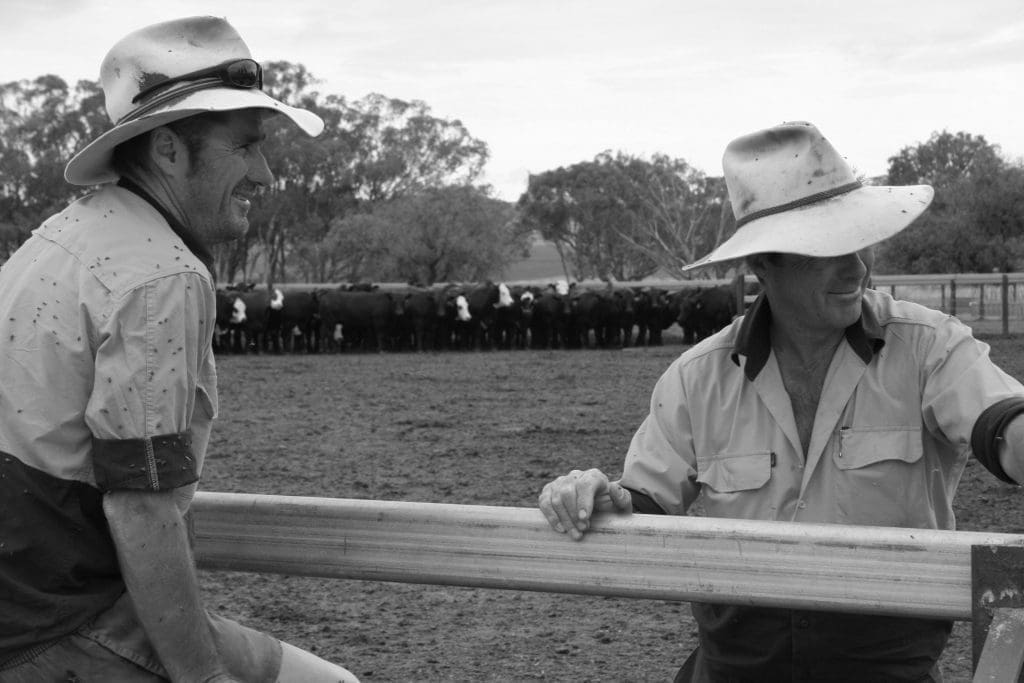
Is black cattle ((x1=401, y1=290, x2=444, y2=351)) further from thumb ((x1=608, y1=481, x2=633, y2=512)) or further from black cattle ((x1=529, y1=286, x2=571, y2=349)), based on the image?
thumb ((x1=608, y1=481, x2=633, y2=512))

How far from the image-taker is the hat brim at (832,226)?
8.49 ft

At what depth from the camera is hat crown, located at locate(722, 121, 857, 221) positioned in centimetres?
276

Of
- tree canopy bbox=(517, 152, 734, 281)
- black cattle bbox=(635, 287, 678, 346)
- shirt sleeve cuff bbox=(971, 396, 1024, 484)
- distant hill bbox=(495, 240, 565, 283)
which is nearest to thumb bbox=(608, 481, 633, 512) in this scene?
shirt sleeve cuff bbox=(971, 396, 1024, 484)

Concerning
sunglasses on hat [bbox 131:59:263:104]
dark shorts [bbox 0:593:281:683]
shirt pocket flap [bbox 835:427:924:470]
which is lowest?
dark shorts [bbox 0:593:281:683]

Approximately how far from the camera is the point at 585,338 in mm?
30641

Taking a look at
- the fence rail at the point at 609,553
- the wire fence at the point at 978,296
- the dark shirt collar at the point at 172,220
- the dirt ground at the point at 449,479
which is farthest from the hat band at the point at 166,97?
the wire fence at the point at 978,296

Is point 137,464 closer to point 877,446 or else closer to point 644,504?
point 644,504

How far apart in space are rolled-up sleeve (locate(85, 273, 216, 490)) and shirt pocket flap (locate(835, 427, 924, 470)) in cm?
131

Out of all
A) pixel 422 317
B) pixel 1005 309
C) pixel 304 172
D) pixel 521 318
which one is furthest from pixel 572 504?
pixel 304 172

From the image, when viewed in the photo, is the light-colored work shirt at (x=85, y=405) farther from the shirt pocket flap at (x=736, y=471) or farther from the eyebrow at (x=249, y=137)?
the shirt pocket flap at (x=736, y=471)

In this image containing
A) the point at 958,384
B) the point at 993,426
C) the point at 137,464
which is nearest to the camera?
the point at 137,464

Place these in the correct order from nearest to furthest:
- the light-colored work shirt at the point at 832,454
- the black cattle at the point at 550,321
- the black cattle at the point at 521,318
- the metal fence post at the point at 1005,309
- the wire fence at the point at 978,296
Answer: the light-colored work shirt at the point at 832,454 < the metal fence post at the point at 1005,309 < the wire fence at the point at 978,296 < the black cattle at the point at 550,321 < the black cattle at the point at 521,318

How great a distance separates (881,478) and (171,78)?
1.55 meters

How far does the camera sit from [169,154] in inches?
89.7
